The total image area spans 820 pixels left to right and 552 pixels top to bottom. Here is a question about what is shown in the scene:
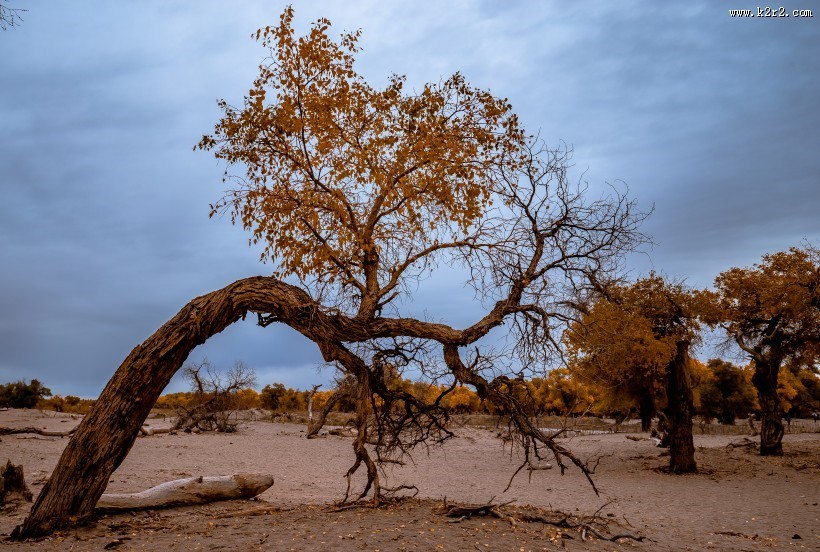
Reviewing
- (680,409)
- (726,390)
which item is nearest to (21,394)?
(680,409)

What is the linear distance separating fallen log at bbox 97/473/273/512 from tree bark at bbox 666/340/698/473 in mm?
12907

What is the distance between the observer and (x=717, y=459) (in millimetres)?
22000

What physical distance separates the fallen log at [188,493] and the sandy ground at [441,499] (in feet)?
0.62

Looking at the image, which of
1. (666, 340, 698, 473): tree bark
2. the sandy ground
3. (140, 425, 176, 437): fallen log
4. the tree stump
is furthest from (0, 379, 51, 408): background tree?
(666, 340, 698, 473): tree bark

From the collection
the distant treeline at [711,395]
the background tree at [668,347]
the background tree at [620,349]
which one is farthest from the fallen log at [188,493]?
the distant treeline at [711,395]

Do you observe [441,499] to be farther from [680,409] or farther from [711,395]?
[711,395]

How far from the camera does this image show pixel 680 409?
1884 centimetres

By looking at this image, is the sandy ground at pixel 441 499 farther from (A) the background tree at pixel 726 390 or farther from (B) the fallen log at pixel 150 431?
(A) the background tree at pixel 726 390

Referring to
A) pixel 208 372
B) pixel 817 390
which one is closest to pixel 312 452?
pixel 208 372

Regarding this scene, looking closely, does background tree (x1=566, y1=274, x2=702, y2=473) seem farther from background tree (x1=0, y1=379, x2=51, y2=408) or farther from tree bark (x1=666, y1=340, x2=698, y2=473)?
background tree (x1=0, y1=379, x2=51, y2=408)

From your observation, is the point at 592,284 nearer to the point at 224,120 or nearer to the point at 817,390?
the point at 224,120

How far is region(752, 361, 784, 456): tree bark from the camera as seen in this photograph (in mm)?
21125

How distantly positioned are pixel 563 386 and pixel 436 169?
3898 centimetres

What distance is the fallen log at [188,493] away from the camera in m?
9.80
